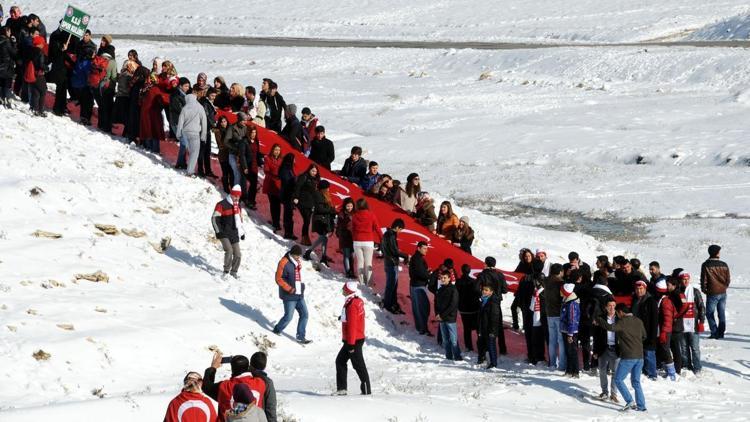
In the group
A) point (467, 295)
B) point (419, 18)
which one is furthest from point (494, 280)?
point (419, 18)

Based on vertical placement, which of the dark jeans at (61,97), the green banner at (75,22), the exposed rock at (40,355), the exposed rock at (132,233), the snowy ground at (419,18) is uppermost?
the snowy ground at (419,18)

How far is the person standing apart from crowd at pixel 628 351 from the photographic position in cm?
1530

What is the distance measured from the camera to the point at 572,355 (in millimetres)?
16781

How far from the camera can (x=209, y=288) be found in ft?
61.2

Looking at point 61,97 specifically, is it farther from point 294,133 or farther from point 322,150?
point 322,150

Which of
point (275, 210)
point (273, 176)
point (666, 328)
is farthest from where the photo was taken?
point (275, 210)

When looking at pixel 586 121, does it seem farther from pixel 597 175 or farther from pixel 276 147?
pixel 276 147

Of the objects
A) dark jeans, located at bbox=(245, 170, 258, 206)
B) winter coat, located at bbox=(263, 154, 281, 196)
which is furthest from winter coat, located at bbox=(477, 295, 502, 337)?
dark jeans, located at bbox=(245, 170, 258, 206)

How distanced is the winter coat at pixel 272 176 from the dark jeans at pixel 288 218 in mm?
279

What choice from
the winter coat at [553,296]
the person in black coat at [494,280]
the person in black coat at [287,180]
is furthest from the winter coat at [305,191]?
the winter coat at [553,296]

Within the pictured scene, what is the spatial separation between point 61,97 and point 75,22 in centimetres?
154

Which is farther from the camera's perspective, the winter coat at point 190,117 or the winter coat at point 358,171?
the winter coat at point 358,171

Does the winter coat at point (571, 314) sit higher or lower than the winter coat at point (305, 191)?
lower

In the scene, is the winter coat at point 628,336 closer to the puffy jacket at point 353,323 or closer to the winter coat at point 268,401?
the puffy jacket at point 353,323
